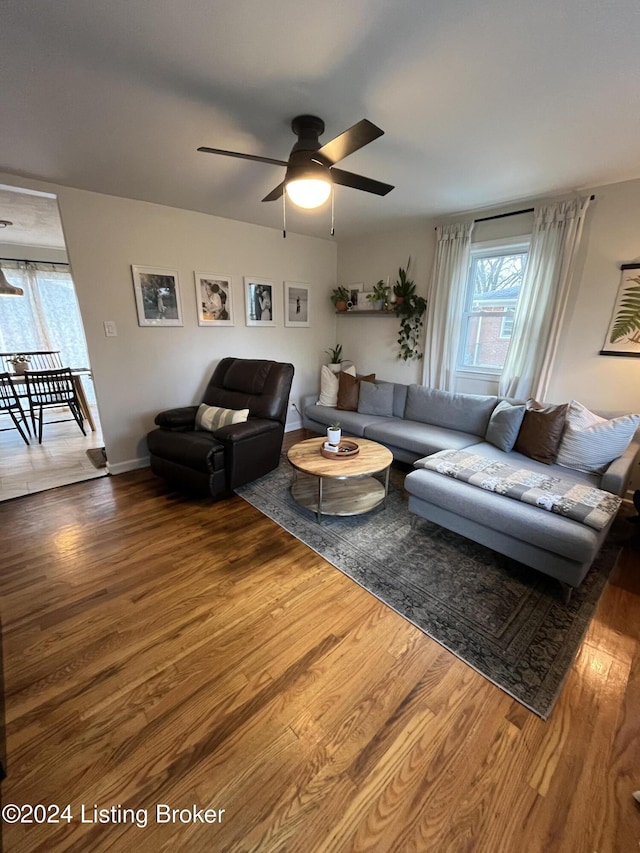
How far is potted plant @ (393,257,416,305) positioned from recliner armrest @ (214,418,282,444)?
214 centimetres

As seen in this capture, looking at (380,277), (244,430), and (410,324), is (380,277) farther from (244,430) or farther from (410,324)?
(244,430)

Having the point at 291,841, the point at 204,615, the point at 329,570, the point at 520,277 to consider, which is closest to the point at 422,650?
the point at 329,570

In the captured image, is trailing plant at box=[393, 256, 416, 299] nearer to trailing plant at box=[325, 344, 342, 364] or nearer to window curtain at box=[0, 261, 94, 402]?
trailing plant at box=[325, 344, 342, 364]

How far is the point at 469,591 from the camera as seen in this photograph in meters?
1.84

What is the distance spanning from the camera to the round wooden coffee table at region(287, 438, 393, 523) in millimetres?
2309

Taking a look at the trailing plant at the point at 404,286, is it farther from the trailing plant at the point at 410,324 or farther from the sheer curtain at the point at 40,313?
the sheer curtain at the point at 40,313

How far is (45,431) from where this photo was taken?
4.50 metres

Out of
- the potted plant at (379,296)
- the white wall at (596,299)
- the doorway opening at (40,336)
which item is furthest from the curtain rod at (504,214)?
the doorway opening at (40,336)

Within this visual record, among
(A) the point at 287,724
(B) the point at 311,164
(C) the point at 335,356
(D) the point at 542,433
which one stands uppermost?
(B) the point at 311,164

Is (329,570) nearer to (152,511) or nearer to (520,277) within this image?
(152,511)

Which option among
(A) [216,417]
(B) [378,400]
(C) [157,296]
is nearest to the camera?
(A) [216,417]

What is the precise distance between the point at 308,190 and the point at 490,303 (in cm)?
235

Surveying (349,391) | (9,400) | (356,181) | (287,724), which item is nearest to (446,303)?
(349,391)

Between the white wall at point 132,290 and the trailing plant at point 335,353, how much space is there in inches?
28.5
